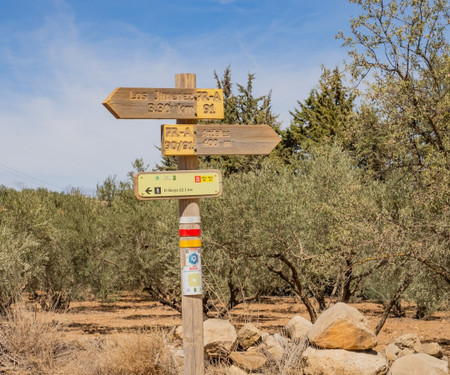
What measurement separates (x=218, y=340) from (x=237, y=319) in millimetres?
12820

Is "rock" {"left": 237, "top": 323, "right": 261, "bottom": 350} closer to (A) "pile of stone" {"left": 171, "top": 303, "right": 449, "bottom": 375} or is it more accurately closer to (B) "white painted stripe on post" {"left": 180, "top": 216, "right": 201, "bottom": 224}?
(A) "pile of stone" {"left": 171, "top": 303, "right": 449, "bottom": 375}

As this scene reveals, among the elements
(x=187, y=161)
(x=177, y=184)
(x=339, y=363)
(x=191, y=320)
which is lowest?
(x=339, y=363)

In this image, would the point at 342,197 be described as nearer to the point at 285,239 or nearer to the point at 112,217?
the point at 285,239

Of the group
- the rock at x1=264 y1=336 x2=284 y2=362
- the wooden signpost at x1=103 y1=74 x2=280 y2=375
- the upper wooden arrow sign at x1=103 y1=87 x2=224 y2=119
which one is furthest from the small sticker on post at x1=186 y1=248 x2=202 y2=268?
the rock at x1=264 y1=336 x2=284 y2=362

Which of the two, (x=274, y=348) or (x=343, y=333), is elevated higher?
(x=343, y=333)

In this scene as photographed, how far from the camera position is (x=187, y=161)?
24.9 feet

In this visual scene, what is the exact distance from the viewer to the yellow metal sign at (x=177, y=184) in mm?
7203

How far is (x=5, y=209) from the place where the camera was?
64.6 feet

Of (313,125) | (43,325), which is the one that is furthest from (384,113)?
(313,125)

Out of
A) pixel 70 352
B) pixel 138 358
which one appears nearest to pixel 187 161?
pixel 138 358

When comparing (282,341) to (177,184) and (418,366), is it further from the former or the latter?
(177,184)

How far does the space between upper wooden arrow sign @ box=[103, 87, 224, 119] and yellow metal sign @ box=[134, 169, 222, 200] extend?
0.75m

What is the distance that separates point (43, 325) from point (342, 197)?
20.7 ft

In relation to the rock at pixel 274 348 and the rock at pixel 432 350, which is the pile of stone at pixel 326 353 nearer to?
the rock at pixel 274 348
